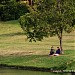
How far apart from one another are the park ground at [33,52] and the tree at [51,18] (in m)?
2.24

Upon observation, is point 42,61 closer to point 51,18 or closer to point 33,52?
point 51,18

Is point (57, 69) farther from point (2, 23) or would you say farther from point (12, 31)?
point (2, 23)

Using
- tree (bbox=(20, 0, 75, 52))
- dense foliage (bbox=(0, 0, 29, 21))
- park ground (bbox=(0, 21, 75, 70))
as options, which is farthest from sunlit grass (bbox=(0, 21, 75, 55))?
dense foliage (bbox=(0, 0, 29, 21))

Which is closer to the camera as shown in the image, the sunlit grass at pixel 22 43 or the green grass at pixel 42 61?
the green grass at pixel 42 61

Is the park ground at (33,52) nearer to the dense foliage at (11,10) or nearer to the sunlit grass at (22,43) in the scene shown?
the sunlit grass at (22,43)

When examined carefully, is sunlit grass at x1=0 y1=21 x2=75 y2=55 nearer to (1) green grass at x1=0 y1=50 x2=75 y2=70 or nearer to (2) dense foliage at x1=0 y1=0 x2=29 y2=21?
(1) green grass at x1=0 y1=50 x2=75 y2=70

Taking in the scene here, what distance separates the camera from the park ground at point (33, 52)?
36.8 metres

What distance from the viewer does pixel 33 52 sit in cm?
4347

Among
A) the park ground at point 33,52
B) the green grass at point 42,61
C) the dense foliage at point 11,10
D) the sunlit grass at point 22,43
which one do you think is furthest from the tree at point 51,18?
the dense foliage at point 11,10

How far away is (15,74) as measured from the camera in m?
33.7

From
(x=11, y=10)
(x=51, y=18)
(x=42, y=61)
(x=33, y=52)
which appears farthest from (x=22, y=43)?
(x=11, y=10)

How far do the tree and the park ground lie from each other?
7.35 ft

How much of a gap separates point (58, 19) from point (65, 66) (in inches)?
253

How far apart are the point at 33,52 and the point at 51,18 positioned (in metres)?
4.74
